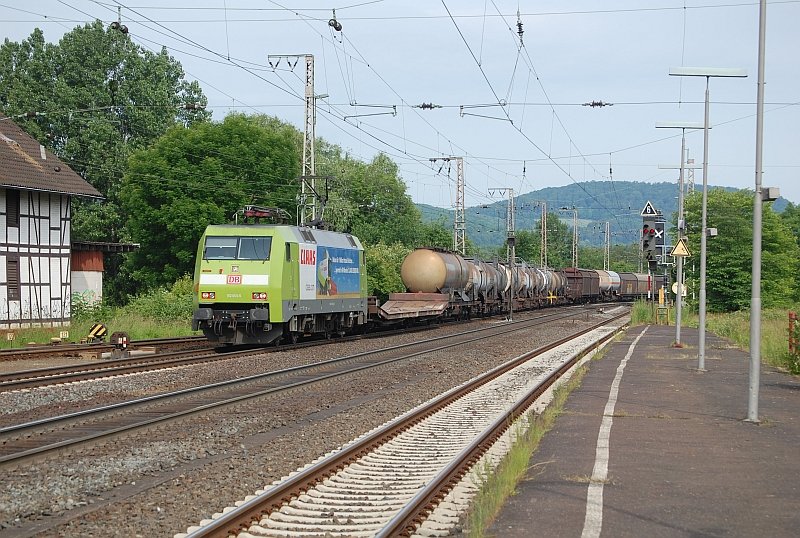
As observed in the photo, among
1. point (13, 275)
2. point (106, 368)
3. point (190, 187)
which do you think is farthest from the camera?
point (190, 187)

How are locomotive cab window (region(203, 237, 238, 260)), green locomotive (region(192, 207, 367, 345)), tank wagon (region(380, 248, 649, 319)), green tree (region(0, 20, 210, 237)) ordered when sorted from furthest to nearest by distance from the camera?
green tree (region(0, 20, 210, 237)) → tank wagon (region(380, 248, 649, 319)) → locomotive cab window (region(203, 237, 238, 260)) → green locomotive (region(192, 207, 367, 345))

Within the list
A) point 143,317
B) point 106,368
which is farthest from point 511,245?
point 106,368

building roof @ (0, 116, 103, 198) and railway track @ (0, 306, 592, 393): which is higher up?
building roof @ (0, 116, 103, 198)

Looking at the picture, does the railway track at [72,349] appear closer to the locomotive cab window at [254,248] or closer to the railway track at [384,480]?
the locomotive cab window at [254,248]

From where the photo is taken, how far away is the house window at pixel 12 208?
34625 mm

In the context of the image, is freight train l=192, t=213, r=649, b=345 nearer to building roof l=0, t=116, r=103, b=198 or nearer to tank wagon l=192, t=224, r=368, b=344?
tank wagon l=192, t=224, r=368, b=344

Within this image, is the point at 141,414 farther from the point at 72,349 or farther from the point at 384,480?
the point at 72,349

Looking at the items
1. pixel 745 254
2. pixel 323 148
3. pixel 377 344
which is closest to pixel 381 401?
pixel 377 344

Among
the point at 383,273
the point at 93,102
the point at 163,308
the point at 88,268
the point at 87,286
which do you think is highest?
the point at 93,102

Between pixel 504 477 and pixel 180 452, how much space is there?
385 cm

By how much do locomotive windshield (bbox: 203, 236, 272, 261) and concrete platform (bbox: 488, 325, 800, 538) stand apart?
9.93 m

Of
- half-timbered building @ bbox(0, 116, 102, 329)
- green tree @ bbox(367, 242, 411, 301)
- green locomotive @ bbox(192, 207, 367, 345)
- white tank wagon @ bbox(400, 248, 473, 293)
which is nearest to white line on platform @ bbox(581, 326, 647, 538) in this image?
green locomotive @ bbox(192, 207, 367, 345)

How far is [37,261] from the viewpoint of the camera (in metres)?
36.1

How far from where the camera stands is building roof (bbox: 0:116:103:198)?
115 feet
